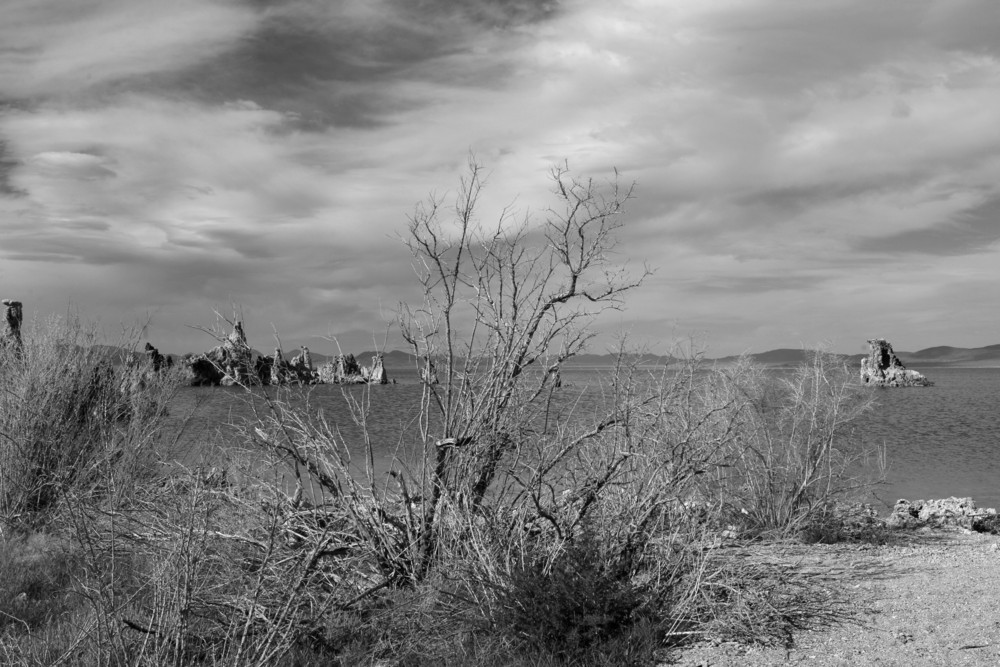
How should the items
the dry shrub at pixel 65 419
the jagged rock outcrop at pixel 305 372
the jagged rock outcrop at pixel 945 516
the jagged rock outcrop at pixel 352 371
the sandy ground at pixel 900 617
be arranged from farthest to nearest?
the jagged rock outcrop at pixel 945 516, the dry shrub at pixel 65 419, the jagged rock outcrop at pixel 305 372, the jagged rock outcrop at pixel 352 371, the sandy ground at pixel 900 617

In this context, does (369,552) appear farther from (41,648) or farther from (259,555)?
(41,648)

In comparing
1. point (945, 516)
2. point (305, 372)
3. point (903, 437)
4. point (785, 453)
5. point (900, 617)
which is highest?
point (305, 372)

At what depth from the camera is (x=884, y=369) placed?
290 feet


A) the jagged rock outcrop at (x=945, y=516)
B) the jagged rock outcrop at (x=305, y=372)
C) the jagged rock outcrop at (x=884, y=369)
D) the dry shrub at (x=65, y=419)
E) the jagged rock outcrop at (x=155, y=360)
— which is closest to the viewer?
the jagged rock outcrop at (x=305, y=372)

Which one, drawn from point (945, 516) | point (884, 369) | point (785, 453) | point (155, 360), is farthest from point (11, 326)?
point (884, 369)

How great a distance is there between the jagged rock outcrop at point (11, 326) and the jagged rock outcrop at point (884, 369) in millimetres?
84558

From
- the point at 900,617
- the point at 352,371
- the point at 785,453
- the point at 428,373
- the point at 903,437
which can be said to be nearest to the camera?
the point at 900,617

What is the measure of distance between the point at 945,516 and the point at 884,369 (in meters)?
82.8

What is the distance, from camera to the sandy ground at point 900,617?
19.8 feet

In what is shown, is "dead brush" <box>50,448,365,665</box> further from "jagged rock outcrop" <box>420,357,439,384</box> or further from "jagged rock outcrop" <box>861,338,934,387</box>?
"jagged rock outcrop" <box>861,338,934,387</box>

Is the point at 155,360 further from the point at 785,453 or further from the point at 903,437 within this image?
the point at 903,437

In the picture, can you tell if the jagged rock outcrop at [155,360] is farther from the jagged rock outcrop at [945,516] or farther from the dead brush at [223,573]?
the jagged rock outcrop at [945,516]

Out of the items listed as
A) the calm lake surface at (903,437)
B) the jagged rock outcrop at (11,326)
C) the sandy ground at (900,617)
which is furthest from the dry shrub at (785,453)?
the jagged rock outcrop at (11,326)

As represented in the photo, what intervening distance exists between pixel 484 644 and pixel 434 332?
2.82 meters
